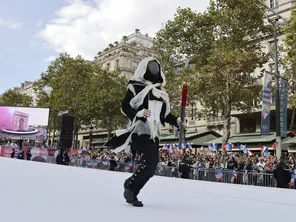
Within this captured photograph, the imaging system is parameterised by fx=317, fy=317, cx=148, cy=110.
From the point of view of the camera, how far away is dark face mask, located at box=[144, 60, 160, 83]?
387 cm

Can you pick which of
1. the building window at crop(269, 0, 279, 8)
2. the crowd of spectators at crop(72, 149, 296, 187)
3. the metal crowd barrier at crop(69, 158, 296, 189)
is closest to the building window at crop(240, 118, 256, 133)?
the building window at crop(269, 0, 279, 8)

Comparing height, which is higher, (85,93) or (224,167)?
(85,93)

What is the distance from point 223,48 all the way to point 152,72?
18025 millimetres

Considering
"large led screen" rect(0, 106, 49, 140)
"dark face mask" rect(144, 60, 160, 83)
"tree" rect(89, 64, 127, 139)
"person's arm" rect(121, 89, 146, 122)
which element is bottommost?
"person's arm" rect(121, 89, 146, 122)

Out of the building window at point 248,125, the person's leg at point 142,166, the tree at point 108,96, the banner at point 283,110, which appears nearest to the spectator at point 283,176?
the banner at point 283,110

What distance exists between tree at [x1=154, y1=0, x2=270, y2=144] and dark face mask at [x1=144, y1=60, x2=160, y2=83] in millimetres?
16801

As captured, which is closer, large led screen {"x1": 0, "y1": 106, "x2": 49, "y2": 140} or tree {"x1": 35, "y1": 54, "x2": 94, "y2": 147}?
large led screen {"x1": 0, "y1": 106, "x2": 49, "y2": 140}

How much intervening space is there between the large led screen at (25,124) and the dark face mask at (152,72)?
31.3m

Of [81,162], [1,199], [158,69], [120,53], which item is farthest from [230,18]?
[120,53]

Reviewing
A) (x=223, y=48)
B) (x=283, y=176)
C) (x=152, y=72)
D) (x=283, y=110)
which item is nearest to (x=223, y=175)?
(x=283, y=176)

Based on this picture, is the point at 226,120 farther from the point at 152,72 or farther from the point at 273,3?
the point at 273,3

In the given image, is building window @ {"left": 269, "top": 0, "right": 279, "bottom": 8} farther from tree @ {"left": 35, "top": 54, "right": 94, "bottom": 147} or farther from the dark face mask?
the dark face mask

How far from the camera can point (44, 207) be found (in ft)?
9.59

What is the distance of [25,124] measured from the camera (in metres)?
33.5
